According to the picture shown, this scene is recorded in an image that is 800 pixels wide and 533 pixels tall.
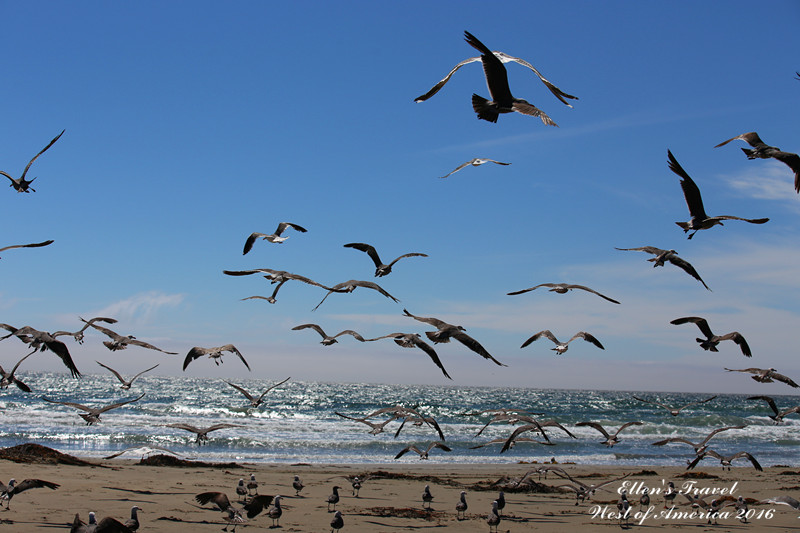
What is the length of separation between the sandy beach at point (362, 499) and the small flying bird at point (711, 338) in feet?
9.92

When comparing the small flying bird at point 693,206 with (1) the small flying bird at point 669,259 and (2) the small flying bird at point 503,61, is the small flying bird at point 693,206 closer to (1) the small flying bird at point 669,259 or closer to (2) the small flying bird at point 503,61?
(1) the small flying bird at point 669,259

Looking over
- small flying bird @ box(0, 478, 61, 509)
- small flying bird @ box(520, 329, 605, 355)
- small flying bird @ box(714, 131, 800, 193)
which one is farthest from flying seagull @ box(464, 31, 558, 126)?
small flying bird @ box(0, 478, 61, 509)

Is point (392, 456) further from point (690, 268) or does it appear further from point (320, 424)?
point (690, 268)

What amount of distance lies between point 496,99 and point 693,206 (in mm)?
4344

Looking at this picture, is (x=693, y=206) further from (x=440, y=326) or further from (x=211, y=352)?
(x=211, y=352)

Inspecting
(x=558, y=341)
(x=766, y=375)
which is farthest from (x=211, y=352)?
(x=766, y=375)

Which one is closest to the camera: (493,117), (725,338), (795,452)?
(493,117)

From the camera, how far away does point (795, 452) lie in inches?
1137

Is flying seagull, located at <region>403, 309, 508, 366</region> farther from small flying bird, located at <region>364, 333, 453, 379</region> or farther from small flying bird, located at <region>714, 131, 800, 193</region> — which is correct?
small flying bird, located at <region>714, 131, 800, 193</region>

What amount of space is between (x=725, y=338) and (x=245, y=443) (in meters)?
19.4

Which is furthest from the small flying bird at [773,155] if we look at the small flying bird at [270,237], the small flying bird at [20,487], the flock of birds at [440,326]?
the small flying bird at [20,487]

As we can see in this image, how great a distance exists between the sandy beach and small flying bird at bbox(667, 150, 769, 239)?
505cm

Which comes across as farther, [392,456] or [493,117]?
[392,456]

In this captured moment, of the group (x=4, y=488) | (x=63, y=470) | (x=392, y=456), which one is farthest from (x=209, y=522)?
(x=392, y=456)
